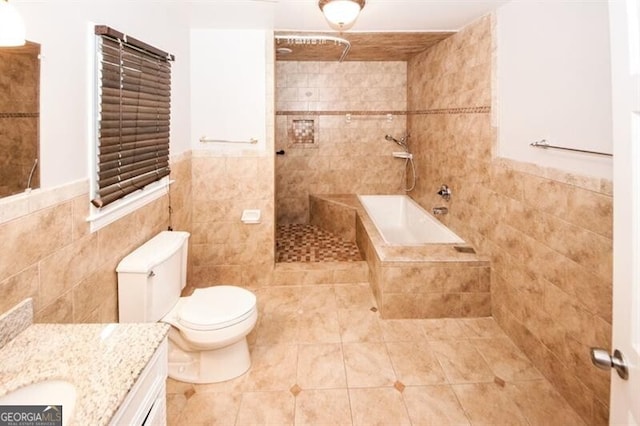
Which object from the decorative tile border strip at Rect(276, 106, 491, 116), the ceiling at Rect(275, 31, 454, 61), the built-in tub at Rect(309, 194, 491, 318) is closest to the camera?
the built-in tub at Rect(309, 194, 491, 318)

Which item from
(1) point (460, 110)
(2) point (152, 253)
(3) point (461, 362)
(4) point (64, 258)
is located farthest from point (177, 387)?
(1) point (460, 110)

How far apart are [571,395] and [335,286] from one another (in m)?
1.88

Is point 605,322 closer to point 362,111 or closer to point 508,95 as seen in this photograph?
point 508,95

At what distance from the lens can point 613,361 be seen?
843 mm

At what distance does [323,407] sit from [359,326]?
86 centimetres

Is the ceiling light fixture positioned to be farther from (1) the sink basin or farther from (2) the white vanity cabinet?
(1) the sink basin

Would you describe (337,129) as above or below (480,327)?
above

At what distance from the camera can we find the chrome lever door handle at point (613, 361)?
0.82m

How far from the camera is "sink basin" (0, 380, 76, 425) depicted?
94cm

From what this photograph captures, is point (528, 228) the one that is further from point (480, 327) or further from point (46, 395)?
point (46, 395)

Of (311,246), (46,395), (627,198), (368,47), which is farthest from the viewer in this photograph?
(311,246)

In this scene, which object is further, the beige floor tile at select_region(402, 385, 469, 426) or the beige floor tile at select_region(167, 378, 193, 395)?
the beige floor tile at select_region(167, 378, 193, 395)

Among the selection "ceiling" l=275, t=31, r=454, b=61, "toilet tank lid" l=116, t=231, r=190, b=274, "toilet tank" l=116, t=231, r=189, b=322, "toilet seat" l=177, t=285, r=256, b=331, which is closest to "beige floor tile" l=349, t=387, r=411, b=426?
"toilet seat" l=177, t=285, r=256, b=331

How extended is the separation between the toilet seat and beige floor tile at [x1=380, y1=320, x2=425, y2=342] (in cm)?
104
